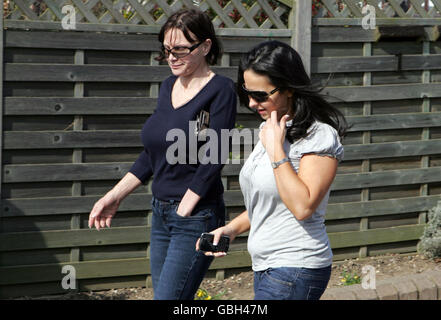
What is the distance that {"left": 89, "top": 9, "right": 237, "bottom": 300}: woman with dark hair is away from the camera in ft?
10.4

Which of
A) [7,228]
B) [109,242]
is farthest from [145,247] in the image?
[7,228]

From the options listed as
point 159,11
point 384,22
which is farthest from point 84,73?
point 384,22

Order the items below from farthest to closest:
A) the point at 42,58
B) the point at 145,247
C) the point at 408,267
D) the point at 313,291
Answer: the point at 408,267, the point at 145,247, the point at 42,58, the point at 313,291

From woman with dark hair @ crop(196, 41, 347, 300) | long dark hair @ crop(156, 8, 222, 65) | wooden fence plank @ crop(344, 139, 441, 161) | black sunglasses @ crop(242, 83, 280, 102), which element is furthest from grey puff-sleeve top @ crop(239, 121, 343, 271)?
wooden fence plank @ crop(344, 139, 441, 161)

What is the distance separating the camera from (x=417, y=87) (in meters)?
6.34

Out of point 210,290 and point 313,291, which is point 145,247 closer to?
point 210,290

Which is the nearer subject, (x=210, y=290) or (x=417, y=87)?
(x=210, y=290)

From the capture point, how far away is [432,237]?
6.32m

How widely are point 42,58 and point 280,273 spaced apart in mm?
3040

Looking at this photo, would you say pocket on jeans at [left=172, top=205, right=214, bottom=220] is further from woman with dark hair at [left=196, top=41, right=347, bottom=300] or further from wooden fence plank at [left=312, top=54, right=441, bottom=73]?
wooden fence plank at [left=312, top=54, right=441, bottom=73]

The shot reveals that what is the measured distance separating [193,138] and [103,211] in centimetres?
67

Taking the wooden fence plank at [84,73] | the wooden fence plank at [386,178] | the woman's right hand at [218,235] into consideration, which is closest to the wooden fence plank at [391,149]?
the wooden fence plank at [386,178]

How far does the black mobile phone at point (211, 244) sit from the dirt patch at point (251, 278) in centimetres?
249

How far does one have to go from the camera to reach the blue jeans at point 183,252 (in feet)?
10.4
